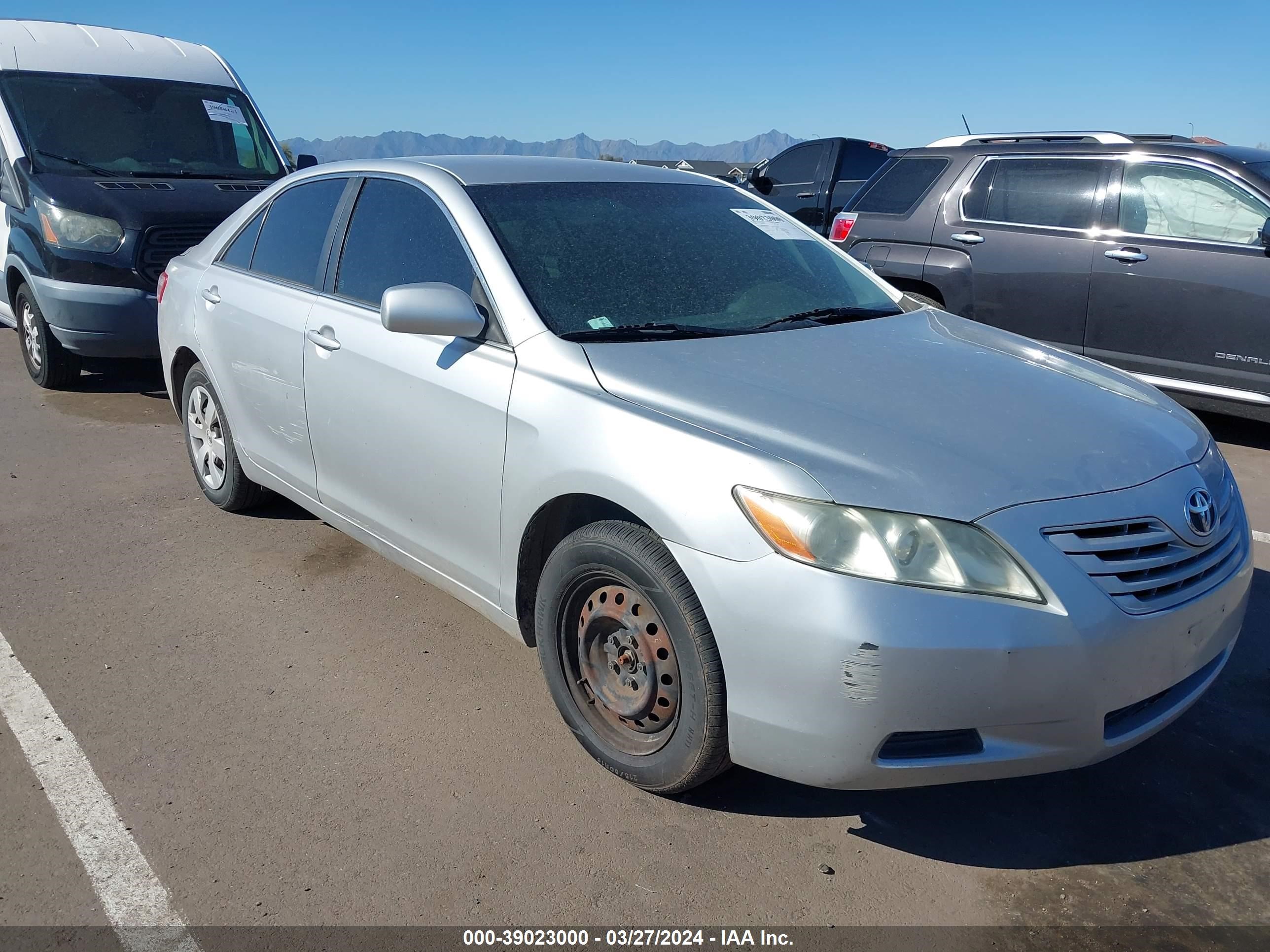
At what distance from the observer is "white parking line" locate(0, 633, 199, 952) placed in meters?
2.32

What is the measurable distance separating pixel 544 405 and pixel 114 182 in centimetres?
555

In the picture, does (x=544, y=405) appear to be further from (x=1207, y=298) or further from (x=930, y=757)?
(x=1207, y=298)

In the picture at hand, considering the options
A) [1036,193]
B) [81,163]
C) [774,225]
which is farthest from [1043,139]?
[81,163]

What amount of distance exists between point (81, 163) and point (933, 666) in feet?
23.1

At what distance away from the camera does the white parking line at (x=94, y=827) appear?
2318 mm

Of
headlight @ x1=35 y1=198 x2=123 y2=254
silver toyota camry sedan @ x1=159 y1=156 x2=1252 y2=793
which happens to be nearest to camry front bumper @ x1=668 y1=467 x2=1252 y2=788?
silver toyota camry sedan @ x1=159 y1=156 x2=1252 y2=793

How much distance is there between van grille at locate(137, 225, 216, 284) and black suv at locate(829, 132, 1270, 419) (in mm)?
4586

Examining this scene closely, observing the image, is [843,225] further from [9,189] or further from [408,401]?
[9,189]

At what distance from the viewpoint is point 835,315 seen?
352 cm

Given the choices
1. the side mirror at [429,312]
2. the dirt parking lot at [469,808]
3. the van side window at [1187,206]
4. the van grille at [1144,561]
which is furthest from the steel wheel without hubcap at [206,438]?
the van side window at [1187,206]

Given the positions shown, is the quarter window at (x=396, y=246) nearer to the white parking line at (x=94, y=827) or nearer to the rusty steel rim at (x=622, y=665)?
the rusty steel rim at (x=622, y=665)

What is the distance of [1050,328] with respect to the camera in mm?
6570

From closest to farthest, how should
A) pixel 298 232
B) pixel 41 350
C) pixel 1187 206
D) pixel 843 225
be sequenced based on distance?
pixel 298 232, pixel 1187 206, pixel 41 350, pixel 843 225

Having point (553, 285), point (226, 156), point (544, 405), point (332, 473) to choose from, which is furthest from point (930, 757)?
point (226, 156)
